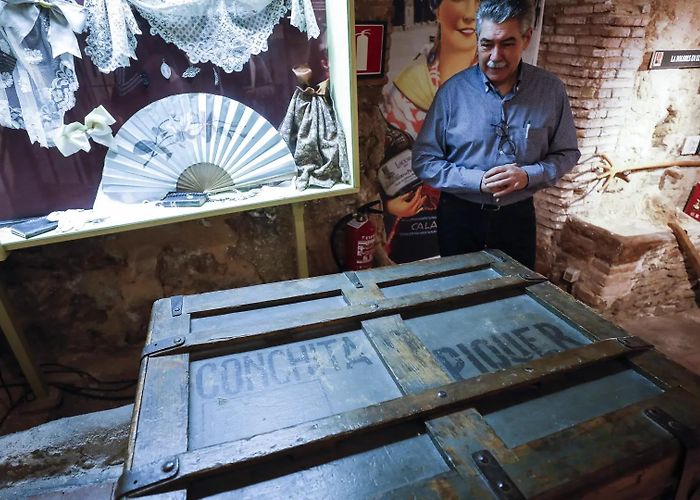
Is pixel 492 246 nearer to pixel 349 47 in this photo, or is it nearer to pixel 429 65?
pixel 349 47

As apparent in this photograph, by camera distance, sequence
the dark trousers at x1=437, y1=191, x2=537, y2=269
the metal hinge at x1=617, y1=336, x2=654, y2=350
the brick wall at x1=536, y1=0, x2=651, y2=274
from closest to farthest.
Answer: the metal hinge at x1=617, y1=336, x2=654, y2=350 < the dark trousers at x1=437, y1=191, x2=537, y2=269 < the brick wall at x1=536, y1=0, x2=651, y2=274

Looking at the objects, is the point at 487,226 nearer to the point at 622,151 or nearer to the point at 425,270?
the point at 425,270

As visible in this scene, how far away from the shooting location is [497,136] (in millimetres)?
2100

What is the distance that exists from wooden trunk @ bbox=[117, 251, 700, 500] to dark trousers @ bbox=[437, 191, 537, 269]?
0.62 metres

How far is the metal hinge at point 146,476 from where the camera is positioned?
0.93m

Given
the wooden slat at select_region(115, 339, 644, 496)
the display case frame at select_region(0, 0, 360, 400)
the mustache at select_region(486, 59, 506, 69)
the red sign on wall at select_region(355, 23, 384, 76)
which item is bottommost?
the wooden slat at select_region(115, 339, 644, 496)

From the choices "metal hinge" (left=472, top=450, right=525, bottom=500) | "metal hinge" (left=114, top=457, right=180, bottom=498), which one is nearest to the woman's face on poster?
"metal hinge" (left=472, top=450, right=525, bottom=500)

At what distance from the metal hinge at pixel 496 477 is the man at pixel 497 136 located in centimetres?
132

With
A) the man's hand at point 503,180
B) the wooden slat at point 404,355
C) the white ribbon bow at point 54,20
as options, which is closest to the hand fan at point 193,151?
the white ribbon bow at point 54,20

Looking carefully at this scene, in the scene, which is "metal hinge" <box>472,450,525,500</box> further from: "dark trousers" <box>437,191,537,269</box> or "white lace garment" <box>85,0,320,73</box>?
"white lace garment" <box>85,0,320,73</box>

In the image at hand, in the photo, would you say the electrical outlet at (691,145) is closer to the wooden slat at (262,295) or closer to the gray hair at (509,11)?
the gray hair at (509,11)

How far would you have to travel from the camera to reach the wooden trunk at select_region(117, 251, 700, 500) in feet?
3.19

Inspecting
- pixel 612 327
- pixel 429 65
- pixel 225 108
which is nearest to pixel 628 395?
pixel 612 327

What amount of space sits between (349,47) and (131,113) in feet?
4.18
